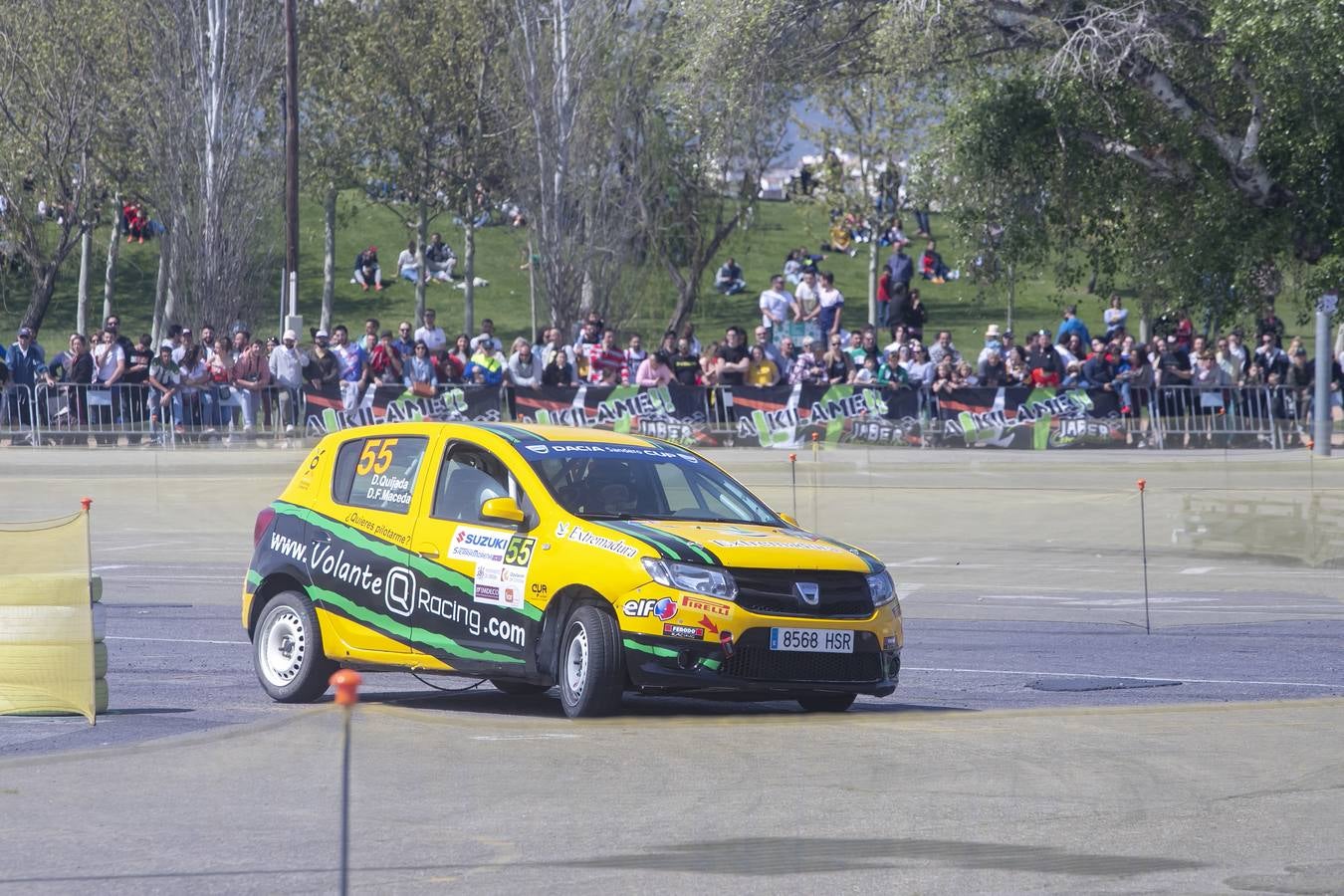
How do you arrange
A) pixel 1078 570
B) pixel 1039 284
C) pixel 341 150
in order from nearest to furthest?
pixel 1078 570 → pixel 341 150 → pixel 1039 284

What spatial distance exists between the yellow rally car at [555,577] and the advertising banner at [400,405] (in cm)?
1455

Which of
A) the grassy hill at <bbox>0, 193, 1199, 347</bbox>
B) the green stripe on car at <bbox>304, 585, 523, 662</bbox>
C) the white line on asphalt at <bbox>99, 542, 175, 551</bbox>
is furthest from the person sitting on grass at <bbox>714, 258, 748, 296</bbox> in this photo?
the green stripe on car at <bbox>304, 585, 523, 662</bbox>

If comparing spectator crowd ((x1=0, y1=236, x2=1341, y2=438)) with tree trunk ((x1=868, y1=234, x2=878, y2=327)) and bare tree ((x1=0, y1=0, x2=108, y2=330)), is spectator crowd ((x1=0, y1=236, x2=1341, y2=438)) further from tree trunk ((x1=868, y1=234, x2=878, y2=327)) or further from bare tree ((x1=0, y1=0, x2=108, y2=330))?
tree trunk ((x1=868, y1=234, x2=878, y2=327))

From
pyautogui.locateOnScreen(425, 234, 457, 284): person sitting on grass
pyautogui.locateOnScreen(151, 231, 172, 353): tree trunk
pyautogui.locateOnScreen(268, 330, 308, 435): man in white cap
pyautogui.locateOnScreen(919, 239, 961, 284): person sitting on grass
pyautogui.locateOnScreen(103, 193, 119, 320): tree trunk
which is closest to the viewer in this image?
pyautogui.locateOnScreen(268, 330, 308, 435): man in white cap

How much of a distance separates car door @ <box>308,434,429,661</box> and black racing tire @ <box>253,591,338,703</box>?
15 centimetres

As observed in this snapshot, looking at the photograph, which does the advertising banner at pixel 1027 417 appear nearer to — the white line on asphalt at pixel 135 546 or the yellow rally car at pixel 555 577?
the white line on asphalt at pixel 135 546

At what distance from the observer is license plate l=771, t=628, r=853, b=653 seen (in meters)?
9.38

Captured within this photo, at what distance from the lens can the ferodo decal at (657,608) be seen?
9.23 metres

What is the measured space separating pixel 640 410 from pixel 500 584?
51.5ft

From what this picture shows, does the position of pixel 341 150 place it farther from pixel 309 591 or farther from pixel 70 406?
pixel 309 591

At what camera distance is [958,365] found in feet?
86.7

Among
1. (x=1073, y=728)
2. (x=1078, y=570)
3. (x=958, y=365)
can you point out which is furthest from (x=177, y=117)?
(x=1073, y=728)

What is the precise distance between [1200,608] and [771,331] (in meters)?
16.6

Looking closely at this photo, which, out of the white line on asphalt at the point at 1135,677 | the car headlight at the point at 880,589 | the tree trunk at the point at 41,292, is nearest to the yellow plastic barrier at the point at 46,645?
the car headlight at the point at 880,589
